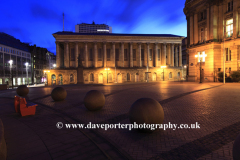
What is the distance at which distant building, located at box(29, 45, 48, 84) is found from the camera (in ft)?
293

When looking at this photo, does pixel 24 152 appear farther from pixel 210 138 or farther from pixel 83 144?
pixel 210 138

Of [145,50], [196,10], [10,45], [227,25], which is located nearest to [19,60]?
[10,45]

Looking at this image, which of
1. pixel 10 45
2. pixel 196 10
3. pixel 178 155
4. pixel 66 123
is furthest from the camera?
pixel 10 45

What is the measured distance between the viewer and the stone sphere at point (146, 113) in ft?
21.1

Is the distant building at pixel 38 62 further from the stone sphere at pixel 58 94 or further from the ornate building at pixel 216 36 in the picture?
the stone sphere at pixel 58 94

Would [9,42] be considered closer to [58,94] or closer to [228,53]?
[58,94]

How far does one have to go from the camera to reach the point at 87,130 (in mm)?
7355

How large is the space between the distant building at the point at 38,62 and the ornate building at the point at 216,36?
78907mm

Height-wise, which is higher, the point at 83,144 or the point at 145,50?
the point at 145,50

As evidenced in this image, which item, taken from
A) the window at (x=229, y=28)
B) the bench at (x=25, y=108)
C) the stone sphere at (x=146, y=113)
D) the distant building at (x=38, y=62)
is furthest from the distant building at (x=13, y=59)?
the window at (x=229, y=28)

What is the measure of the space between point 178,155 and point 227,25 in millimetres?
41421

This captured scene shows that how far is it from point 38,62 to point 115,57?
4996 centimetres

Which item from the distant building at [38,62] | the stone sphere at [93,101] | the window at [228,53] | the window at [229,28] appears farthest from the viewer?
the distant building at [38,62]

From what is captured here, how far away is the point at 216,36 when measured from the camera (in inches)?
1460
